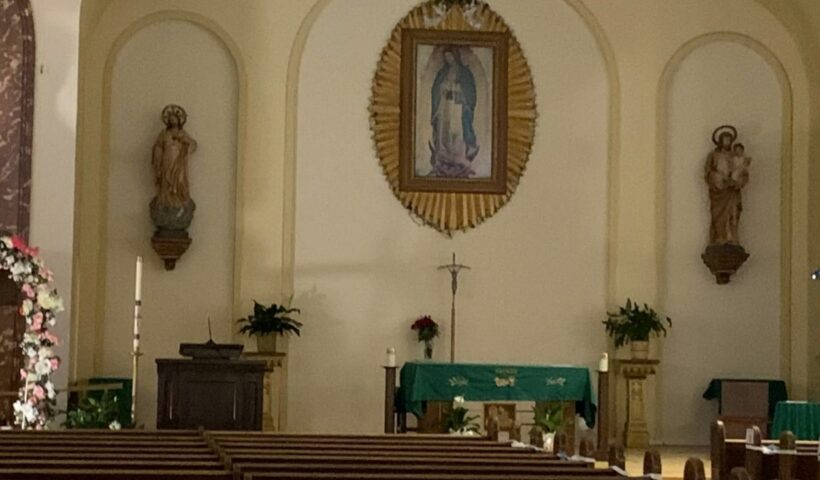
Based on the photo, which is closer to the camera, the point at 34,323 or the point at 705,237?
the point at 34,323

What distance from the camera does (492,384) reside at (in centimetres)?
1420

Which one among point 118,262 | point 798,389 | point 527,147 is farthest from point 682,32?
point 118,262

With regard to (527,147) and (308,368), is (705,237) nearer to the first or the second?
(527,147)

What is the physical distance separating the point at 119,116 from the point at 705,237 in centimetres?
617

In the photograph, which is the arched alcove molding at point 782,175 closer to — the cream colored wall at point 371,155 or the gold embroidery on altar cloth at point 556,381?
the cream colored wall at point 371,155

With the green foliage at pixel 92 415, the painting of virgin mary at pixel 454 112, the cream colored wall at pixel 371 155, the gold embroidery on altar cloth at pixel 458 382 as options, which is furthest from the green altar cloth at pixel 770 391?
the green foliage at pixel 92 415

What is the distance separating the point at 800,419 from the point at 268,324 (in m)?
5.31

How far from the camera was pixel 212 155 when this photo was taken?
53.5 ft

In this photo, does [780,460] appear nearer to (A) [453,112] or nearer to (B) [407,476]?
(B) [407,476]

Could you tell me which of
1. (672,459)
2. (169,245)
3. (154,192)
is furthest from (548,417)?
(154,192)

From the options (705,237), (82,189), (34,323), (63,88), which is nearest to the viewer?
(34,323)

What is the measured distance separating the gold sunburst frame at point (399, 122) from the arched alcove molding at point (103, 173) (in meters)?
1.42

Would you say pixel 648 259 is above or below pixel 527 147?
below

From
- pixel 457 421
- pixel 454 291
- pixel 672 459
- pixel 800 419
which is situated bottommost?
pixel 672 459
